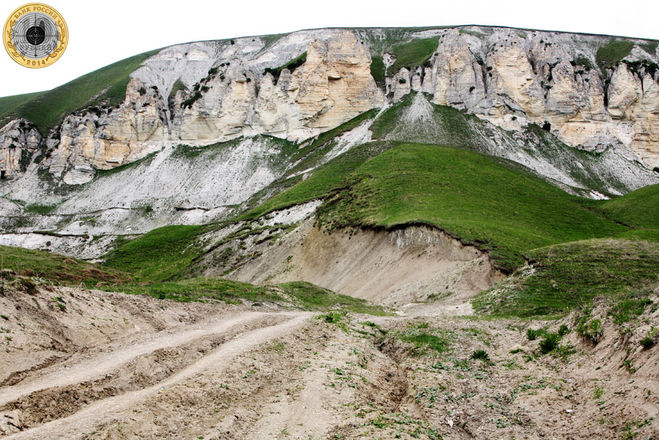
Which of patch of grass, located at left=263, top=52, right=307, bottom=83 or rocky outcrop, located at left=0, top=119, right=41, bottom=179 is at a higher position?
patch of grass, located at left=263, top=52, right=307, bottom=83

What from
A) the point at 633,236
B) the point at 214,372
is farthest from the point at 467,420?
the point at 633,236

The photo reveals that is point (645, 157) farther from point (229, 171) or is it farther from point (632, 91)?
point (229, 171)

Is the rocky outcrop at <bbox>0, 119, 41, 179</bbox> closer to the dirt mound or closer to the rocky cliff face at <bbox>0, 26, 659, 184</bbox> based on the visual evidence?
the rocky cliff face at <bbox>0, 26, 659, 184</bbox>

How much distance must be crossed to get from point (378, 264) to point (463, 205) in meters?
11.5

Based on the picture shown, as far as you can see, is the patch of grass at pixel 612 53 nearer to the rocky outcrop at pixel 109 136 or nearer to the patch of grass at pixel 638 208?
the patch of grass at pixel 638 208

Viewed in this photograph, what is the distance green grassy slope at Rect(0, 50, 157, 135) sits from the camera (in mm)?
144500

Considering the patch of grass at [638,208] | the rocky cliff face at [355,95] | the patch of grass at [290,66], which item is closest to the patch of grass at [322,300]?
the patch of grass at [638,208]

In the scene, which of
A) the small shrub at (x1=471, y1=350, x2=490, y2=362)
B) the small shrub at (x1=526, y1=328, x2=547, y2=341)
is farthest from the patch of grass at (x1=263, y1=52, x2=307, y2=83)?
the small shrub at (x1=471, y1=350, x2=490, y2=362)

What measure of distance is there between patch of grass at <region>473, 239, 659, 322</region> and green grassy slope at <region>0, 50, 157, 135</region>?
13534 cm

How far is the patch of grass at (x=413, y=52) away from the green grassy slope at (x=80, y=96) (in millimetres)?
74917

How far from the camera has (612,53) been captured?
13488 cm

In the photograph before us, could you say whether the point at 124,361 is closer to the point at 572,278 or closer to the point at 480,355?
the point at 480,355

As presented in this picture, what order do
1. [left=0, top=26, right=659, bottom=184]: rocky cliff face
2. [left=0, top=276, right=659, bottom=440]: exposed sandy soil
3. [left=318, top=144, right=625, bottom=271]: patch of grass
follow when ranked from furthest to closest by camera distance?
[left=0, top=26, right=659, bottom=184]: rocky cliff face → [left=318, top=144, right=625, bottom=271]: patch of grass → [left=0, top=276, right=659, bottom=440]: exposed sandy soil

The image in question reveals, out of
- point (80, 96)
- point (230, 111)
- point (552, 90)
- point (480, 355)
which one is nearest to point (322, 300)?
point (480, 355)
